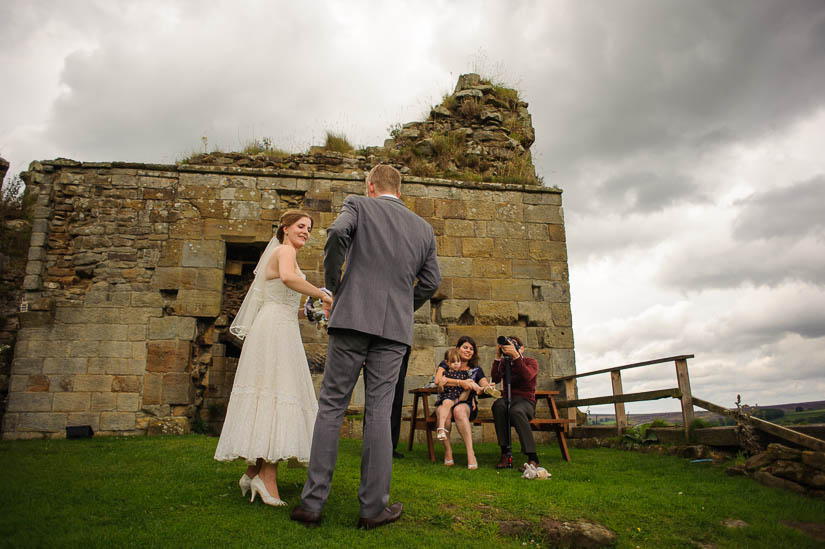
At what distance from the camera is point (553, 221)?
30.2ft

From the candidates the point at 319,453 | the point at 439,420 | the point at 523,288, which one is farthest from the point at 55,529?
the point at 523,288

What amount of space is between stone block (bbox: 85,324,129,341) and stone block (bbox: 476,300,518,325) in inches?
217

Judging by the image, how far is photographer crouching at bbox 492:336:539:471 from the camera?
5402 millimetres

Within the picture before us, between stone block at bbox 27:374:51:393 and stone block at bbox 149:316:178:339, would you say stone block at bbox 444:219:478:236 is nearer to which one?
stone block at bbox 149:316:178:339

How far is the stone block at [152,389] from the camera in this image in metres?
7.67

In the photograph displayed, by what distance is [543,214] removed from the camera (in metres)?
9.20

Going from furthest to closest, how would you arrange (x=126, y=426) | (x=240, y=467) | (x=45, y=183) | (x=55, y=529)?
1. (x=45, y=183)
2. (x=126, y=426)
3. (x=240, y=467)
4. (x=55, y=529)

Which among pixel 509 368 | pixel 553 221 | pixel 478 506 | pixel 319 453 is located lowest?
pixel 478 506

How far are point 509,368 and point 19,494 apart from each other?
14.1 ft

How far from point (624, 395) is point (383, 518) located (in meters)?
4.60

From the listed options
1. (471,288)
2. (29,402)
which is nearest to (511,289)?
(471,288)

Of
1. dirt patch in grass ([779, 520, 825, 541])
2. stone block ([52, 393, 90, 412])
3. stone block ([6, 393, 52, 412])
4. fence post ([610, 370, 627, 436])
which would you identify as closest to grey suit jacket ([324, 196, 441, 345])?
dirt patch in grass ([779, 520, 825, 541])

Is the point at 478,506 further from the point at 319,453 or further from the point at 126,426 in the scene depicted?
the point at 126,426

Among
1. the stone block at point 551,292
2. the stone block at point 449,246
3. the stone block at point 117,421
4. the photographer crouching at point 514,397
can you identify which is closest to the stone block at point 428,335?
the stone block at point 449,246
